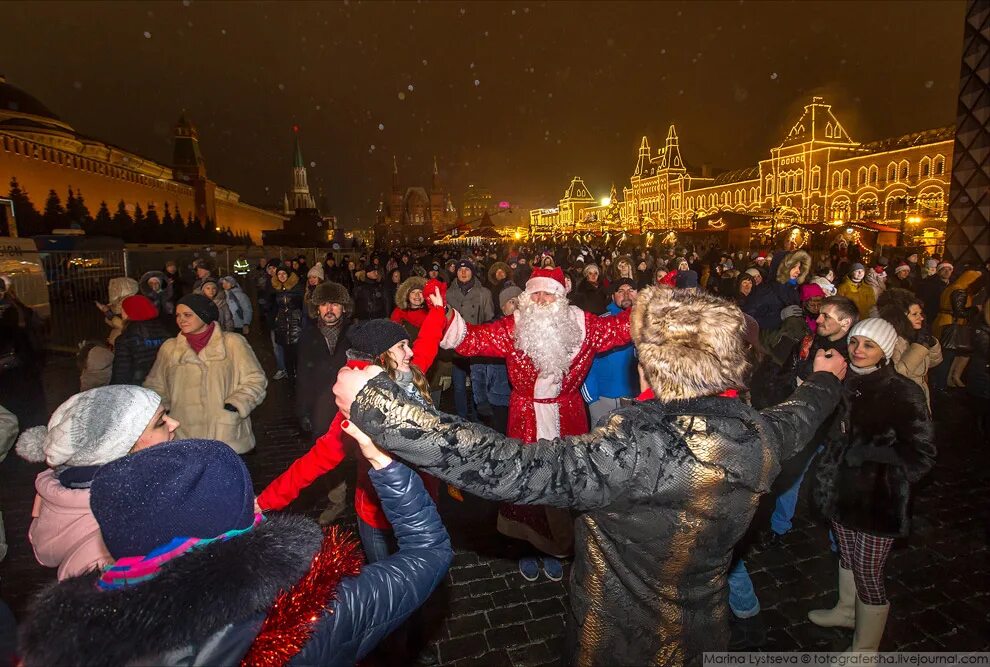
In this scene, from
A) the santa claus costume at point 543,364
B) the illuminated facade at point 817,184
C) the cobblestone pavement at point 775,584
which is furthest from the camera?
the illuminated facade at point 817,184

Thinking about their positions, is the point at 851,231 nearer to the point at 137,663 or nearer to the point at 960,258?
the point at 960,258

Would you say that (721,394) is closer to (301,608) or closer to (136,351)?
(301,608)

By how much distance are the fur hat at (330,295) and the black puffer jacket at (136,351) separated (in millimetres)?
1312

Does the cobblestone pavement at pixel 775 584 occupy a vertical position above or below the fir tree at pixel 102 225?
below

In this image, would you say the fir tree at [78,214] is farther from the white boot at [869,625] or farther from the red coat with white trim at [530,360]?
the white boot at [869,625]

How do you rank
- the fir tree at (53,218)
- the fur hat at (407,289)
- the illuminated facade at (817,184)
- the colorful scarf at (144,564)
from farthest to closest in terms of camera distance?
the illuminated facade at (817,184), the fir tree at (53,218), the fur hat at (407,289), the colorful scarf at (144,564)

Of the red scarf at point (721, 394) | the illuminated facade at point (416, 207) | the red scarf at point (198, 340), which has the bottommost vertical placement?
the red scarf at point (721, 394)

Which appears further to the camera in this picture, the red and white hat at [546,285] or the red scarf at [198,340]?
the red and white hat at [546,285]

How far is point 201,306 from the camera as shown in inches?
161

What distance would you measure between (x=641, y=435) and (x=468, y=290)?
6.65 m

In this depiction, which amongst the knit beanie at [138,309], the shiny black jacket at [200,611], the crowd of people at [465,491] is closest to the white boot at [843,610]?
the crowd of people at [465,491]

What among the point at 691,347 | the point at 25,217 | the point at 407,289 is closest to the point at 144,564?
the point at 691,347

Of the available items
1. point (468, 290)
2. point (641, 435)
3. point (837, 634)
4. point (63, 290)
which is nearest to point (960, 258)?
point (468, 290)

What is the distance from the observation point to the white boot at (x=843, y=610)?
11.3 ft
